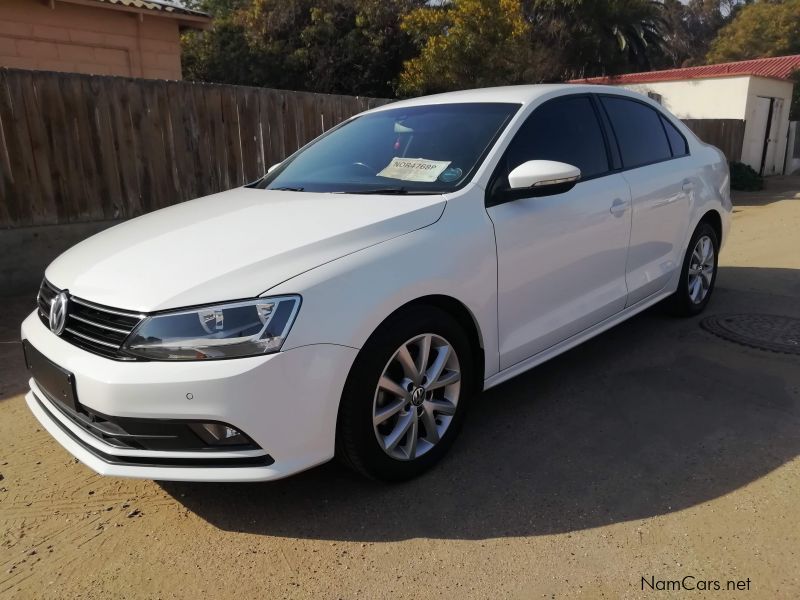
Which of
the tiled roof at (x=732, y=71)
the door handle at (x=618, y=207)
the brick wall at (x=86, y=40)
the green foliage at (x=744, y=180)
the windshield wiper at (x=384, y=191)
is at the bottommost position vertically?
the green foliage at (x=744, y=180)

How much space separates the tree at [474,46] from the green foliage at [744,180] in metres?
6.77

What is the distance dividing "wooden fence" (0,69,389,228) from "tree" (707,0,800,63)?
35788 millimetres

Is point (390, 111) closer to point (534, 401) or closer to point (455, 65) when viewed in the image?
point (534, 401)

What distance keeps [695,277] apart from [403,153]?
275 cm

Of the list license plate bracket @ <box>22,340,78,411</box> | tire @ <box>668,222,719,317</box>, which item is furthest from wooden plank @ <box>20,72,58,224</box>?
tire @ <box>668,222,719,317</box>

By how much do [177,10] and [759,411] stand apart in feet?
34.9

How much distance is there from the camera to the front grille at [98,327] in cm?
244

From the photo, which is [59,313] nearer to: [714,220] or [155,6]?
[714,220]

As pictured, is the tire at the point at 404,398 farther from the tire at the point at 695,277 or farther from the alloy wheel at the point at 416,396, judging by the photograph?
the tire at the point at 695,277

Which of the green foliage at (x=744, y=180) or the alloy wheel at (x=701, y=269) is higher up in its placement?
the alloy wheel at (x=701, y=269)

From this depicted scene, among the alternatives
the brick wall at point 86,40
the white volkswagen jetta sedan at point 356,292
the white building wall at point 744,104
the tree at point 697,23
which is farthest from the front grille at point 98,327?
the tree at point 697,23

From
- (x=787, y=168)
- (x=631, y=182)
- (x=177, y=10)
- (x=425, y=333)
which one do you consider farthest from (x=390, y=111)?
(x=787, y=168)

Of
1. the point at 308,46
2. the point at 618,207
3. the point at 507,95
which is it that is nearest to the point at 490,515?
the point at 618,207

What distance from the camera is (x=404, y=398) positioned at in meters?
2.80
